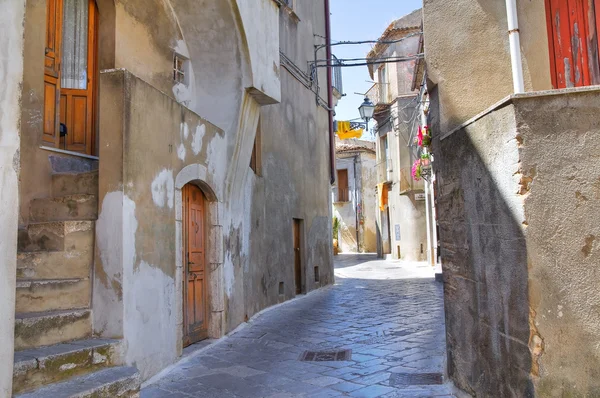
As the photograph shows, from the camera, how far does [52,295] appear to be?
5051mm

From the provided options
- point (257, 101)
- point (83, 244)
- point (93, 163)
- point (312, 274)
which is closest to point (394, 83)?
point (312, 274)

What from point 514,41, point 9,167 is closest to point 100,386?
point 9,167

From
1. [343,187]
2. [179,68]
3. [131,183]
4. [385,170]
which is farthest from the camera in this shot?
[343,187]

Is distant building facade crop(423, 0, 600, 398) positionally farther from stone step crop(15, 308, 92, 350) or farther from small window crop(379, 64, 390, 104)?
small window crop(379, 64, 390, 104)

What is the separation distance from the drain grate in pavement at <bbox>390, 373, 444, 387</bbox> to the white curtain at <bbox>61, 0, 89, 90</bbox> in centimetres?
515

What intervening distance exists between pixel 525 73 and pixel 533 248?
201 centimetres

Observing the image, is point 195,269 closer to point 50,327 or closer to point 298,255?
point 50,327

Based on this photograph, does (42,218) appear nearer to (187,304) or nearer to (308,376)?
(187,304)

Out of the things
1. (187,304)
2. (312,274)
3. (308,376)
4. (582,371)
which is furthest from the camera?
(312,274)

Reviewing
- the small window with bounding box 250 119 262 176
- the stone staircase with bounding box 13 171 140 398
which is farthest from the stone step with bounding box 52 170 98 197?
the small window with bounding box 250 119 262 176

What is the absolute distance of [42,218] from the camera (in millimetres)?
5875

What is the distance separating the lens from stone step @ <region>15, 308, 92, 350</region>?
14.8 ft

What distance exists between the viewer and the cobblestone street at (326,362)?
5305 millimetres

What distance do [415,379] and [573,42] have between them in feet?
11.1
